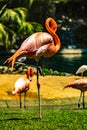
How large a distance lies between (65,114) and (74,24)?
37.2 metres

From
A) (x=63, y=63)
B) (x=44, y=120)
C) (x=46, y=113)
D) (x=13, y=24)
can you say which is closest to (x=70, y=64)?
(x=63, y=63)

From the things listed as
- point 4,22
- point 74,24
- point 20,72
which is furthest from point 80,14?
point 20,72

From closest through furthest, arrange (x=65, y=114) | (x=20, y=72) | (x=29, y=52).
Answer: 1. (x=29, y=52)
2. (x=65, y=114)
3. (x=20, y=72)

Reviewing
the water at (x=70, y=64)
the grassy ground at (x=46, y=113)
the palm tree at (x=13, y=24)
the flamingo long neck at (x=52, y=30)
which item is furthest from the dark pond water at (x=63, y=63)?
the flamingo long neck at (x=52, y=30)

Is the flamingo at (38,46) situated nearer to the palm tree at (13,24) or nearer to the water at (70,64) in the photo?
the water at (70,64)

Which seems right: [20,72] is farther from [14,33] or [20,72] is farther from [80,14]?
[80,14]

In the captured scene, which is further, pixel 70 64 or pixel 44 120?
pixel 70 64

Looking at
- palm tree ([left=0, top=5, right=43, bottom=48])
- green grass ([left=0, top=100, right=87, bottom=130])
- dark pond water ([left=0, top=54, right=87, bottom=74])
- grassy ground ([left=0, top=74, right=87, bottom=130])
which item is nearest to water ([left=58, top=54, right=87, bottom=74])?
dark pond water ([left=0, top=54, right=87, bottom=74])

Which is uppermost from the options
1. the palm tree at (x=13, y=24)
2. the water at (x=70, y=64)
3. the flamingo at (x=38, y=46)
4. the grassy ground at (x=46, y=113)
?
the palm tree at (x=13, y=24)

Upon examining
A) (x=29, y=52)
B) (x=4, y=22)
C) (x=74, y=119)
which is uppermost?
(x=4, y=22)

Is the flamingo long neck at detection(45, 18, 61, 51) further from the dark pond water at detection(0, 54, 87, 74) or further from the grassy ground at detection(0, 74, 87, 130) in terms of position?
the dark pond water at detection(0, 54, 87, 74)

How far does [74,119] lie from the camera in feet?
26.3

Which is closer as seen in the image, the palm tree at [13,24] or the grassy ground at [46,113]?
the grassy ground at [46,113]

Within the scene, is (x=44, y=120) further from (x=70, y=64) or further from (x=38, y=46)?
(x=70, y=64)
